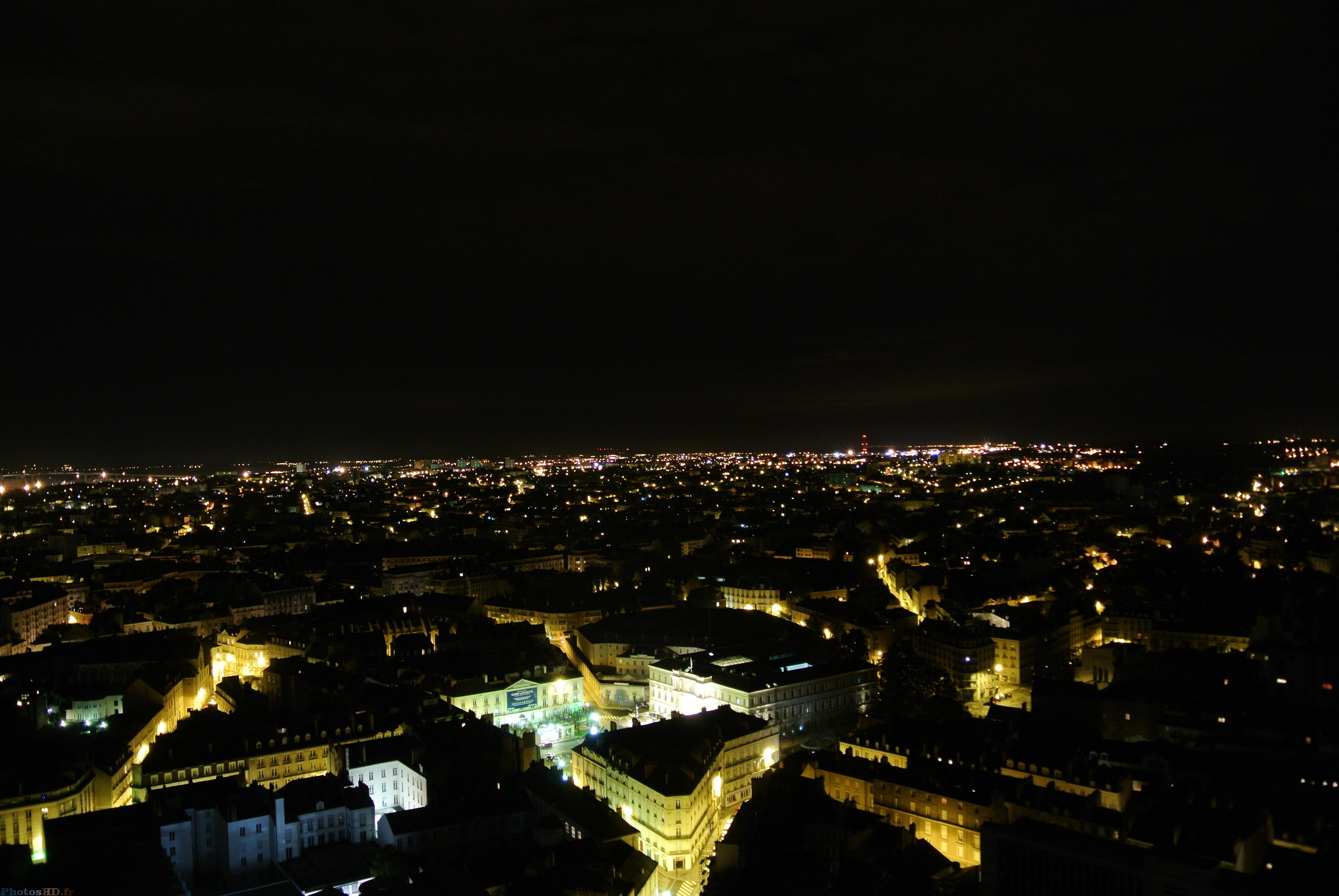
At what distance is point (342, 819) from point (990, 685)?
73.9 feet

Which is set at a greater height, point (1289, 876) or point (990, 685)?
point (1289, 876)

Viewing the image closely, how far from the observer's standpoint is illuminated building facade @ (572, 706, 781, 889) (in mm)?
20875

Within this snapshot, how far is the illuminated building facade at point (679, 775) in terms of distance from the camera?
68.5ft

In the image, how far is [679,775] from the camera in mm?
21609

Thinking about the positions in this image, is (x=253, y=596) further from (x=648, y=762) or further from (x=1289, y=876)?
(x=1289, y=876)

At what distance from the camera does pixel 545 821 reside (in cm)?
1930

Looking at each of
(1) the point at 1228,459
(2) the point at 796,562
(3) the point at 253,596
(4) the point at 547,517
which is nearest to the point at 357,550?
(3) the point at 253,596

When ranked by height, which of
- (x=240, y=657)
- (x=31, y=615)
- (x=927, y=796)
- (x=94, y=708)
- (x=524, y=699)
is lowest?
(x=240, y=657)

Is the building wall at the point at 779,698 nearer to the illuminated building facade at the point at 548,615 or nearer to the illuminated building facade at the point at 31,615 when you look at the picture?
the illuminated building facade at the point at 548,615

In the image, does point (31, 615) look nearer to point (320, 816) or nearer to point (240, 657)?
point (240, 657)

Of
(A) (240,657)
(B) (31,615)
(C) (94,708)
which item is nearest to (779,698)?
(C) (94,708)

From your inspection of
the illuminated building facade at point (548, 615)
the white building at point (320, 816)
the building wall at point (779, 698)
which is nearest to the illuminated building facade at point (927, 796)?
the building wall at point (779, 698)

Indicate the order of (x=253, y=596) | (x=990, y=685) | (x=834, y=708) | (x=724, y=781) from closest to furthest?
1. (x=724, y=781)
2. (x=834, y=708)
3. (x=990, y=685)
4. (x=253, y=596)

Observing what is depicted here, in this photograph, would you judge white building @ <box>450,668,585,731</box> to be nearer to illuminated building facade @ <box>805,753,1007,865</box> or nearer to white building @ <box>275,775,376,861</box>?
white building @ <box>275,775,376,861</box>
